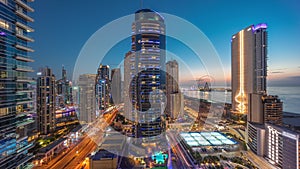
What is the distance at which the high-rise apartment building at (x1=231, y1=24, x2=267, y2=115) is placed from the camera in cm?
1054

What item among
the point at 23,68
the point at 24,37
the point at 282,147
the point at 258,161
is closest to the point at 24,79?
the point at 23,68

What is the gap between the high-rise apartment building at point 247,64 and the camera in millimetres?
10539

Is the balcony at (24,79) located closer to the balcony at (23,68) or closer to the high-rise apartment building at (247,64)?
the balcony at (23,68)

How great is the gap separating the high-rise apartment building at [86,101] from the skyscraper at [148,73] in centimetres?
476

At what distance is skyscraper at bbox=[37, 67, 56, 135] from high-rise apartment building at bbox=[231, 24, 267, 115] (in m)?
11.8

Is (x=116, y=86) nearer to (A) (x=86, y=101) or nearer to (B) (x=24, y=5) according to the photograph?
(A) (x=86, y=101)

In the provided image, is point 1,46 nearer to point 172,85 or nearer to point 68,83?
point 172,85

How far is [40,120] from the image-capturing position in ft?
26.4

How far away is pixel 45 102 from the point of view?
8.25m

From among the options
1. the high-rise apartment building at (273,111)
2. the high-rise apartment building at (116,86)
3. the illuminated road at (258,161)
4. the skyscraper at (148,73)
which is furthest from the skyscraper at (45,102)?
the high-rise apartment building at (273,111)

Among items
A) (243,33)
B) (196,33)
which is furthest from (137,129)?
(243,33)

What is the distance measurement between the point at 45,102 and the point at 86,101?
7.29 feet

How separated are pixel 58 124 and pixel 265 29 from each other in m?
15.2

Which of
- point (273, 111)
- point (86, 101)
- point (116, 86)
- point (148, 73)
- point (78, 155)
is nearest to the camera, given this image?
point (78, 155)
